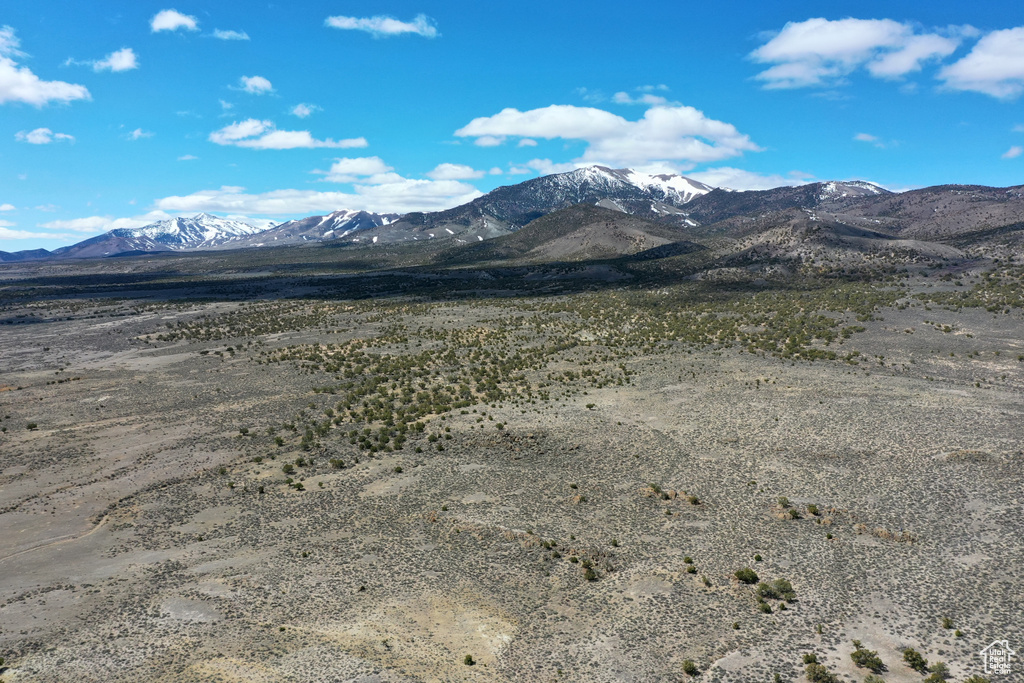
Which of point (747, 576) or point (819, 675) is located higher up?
point (747, 576)

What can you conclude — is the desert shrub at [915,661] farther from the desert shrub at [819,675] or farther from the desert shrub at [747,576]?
the desert shrub at [747,576]

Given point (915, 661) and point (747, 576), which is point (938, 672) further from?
point (747, 576)

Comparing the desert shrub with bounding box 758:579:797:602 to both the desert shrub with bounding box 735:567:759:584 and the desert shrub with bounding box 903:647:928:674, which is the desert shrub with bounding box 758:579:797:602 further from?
the desert shrub with bounding box 903:647:928:674

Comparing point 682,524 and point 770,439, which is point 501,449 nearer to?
point 682,524

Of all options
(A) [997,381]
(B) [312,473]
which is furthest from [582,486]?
(A) [997,381]

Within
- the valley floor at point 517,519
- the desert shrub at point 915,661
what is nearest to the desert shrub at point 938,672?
the desert shrub at point 915,661

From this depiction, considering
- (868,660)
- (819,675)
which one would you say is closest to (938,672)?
(868,660)
